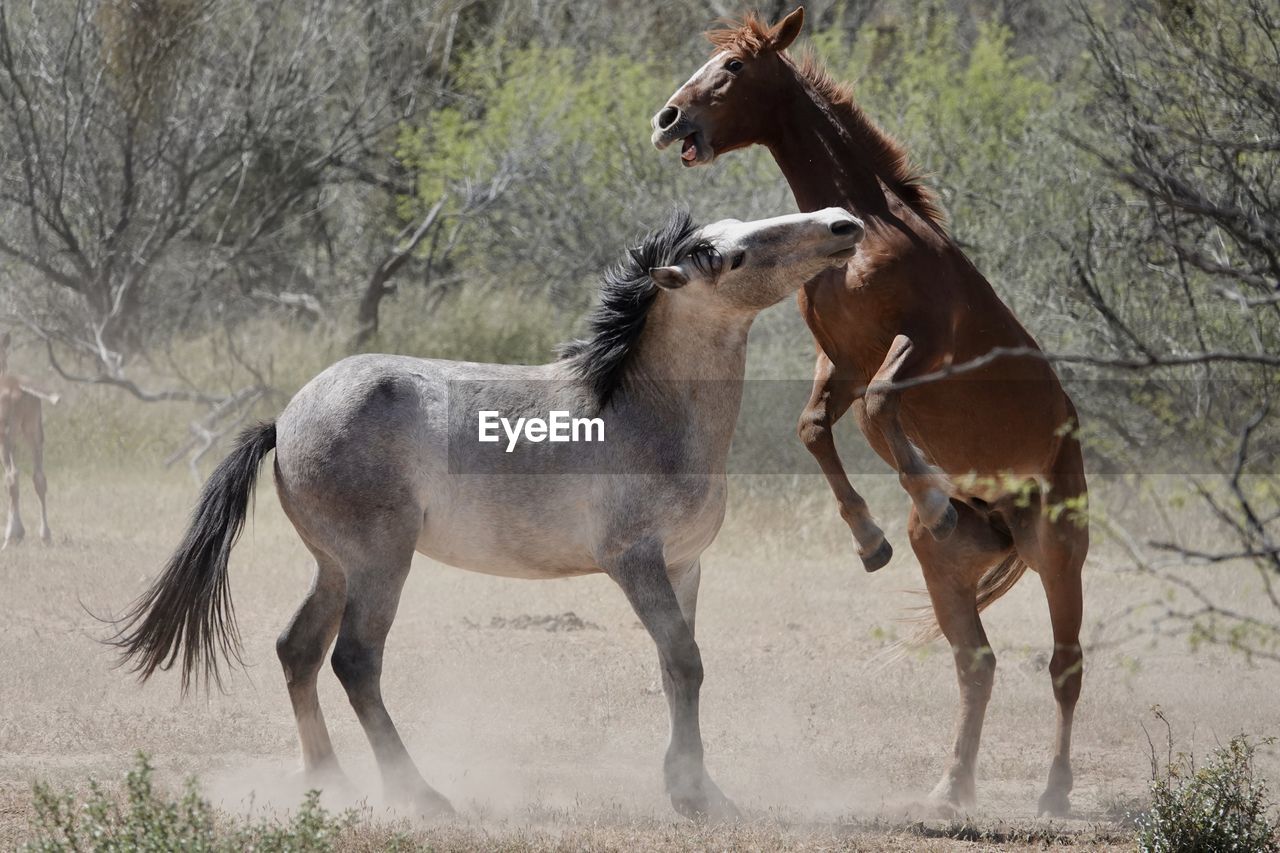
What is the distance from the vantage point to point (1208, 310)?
1142 cm

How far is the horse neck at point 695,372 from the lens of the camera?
5367 millimetres

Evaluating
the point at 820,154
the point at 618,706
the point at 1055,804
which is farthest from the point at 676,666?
the point at 618,706

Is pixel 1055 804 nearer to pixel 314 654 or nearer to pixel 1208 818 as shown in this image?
pixel 1208 818

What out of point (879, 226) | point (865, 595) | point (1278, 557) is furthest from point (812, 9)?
point (1278, 557)

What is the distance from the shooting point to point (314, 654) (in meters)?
5.53

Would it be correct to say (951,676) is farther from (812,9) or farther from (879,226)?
(812,9)

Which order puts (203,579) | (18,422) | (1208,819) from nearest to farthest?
(1208,819), (203,579), (18,422)

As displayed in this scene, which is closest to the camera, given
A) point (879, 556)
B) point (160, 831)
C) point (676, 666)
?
point (160, 831)

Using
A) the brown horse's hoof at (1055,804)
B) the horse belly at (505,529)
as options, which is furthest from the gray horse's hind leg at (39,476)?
the brown horse's hoof at (1055,804)

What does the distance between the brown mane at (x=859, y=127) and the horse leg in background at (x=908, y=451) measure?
894mm

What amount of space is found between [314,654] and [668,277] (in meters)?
2.04

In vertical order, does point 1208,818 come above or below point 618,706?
above

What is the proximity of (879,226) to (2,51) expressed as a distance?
12.5 meters

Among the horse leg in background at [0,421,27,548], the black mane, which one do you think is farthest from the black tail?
the horse leg in background at [0,421,27,548]
